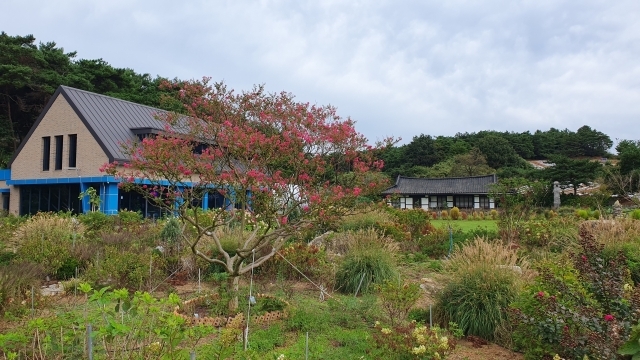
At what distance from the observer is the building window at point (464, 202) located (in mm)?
38750

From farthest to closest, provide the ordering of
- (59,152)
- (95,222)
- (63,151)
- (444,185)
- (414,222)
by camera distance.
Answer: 1. (444,185)
2. (59,152)
3. (63,151)
4. (414,222)
5. (95,222)

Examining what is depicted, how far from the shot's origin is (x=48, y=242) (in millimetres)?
8508

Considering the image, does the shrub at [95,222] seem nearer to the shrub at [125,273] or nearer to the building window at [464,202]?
the shrub at [125,273]

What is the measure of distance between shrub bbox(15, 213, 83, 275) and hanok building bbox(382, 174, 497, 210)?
2932cm

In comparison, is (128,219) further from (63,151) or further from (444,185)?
(444,185)

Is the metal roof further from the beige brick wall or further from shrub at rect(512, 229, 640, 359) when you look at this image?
shrub at rect(512, 229, 640, 359)

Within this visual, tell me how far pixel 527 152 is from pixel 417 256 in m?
53.6

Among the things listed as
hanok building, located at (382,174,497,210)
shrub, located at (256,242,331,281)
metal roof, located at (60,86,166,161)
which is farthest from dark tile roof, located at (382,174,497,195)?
shrub, located at (256,242,331,281)

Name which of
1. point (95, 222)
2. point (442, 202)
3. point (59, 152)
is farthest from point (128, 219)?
point (442, 202)

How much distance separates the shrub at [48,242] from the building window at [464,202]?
32.3 meters

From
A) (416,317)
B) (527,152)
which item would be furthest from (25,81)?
(527,152)

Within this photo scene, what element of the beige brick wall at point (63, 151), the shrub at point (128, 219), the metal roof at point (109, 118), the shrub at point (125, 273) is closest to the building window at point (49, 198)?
the beige brick wall at point (63, 151)

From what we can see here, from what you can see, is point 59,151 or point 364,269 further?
point 59,151

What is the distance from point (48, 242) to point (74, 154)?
1449 cm
